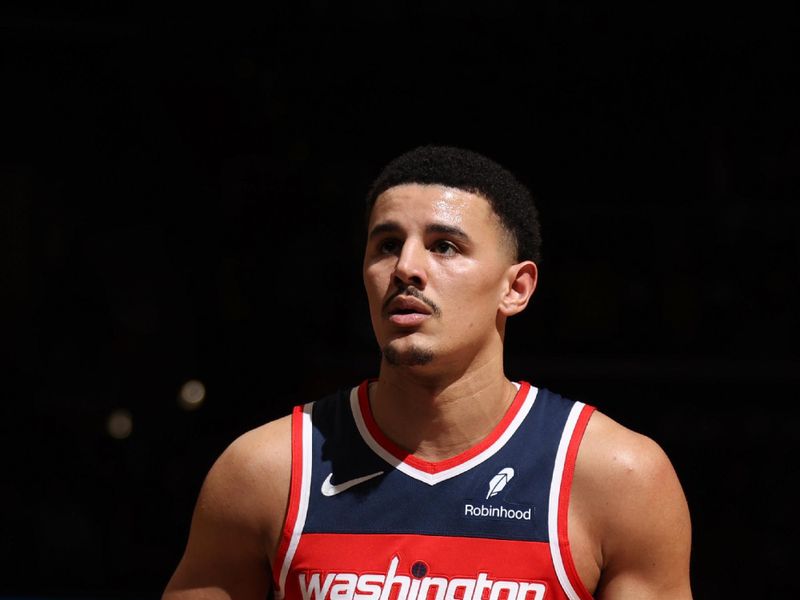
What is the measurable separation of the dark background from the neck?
80.6 inches

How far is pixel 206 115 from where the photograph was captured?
15.5ft

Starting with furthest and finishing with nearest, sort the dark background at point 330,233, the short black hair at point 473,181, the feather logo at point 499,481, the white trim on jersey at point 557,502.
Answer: the dark background at point 330,233 < the short black hair at point 473,181 < the feather logo at point 499,481 < the white trim on jersey at point 557,502

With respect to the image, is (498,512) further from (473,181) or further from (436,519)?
(473,181)

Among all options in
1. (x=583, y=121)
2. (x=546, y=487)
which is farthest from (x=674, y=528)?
(x=583, y=121)

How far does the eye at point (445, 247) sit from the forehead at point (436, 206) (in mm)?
50

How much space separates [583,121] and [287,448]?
2.78 metres

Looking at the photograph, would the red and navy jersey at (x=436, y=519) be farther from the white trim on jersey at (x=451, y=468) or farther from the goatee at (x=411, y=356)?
the goatee at (x=411, y=356)

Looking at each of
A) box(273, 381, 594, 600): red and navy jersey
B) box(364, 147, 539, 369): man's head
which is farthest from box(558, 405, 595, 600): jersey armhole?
box(364, 147, 539, 369): man's head

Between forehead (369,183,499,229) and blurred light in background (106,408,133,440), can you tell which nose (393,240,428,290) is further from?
blurred light in background (106,408,133,440)

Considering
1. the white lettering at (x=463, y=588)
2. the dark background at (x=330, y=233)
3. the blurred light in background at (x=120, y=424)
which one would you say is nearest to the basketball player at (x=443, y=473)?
the white lettering at (x=463, y=588)

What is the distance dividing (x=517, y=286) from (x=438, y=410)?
37 centimetres

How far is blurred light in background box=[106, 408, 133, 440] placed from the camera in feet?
15.0

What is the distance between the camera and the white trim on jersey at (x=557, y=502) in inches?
88.9

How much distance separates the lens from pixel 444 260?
94.6 inches
